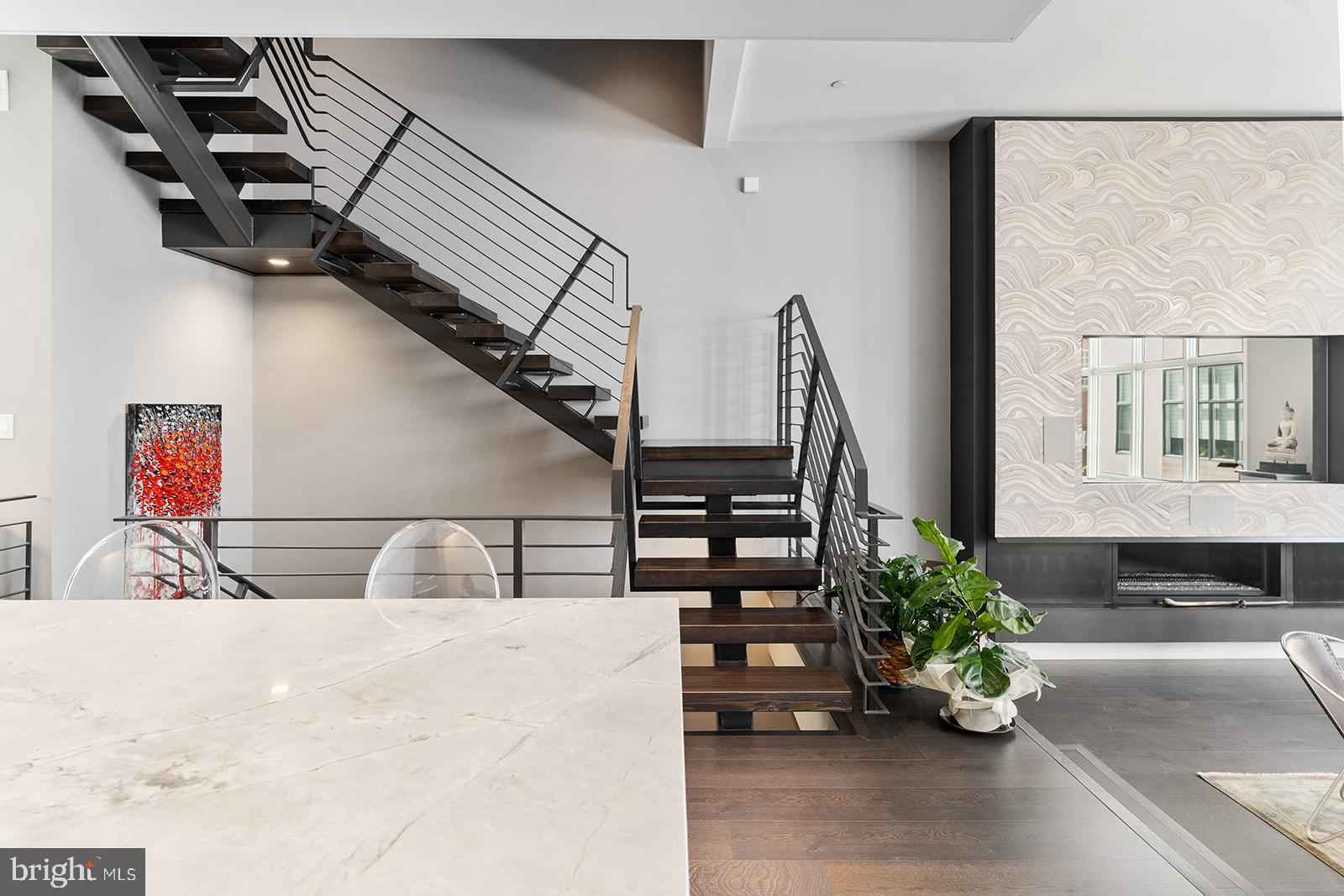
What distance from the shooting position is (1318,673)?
2611 mm

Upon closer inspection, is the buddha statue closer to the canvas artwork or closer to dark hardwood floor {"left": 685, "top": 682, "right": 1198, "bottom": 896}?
dark hardwood floor {"left": 685, "top": 682, "right": 1198, "bottom": 896}

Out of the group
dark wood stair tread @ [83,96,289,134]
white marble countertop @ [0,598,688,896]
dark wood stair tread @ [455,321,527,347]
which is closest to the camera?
white marble countertop @ [0,598,688,896]

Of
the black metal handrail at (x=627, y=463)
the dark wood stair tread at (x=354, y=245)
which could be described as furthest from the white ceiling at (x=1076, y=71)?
the dark wood stair tread at (x=354, y=245)

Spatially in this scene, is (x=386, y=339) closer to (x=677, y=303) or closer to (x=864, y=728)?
(x=677, y=303)

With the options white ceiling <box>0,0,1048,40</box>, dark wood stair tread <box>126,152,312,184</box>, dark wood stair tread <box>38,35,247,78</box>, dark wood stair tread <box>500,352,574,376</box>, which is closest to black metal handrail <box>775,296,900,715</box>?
dark wood stair tread <box>500,352,574,376</box>

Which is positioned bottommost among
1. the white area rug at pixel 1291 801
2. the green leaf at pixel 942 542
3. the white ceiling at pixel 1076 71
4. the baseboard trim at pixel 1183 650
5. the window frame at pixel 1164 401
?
the white area rug at pixel 1291 801

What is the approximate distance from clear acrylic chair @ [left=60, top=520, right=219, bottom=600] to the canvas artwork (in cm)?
281

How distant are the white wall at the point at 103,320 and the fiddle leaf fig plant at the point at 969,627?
13.8 ft

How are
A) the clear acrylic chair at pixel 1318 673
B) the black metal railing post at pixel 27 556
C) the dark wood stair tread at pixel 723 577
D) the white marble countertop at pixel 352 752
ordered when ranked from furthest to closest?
the dark wood stair tread at pixel 723 577 < the black metal railing post at pixel 27 556 < the clear acrylic chair at pixel 1318 673 < the white marble countertop at pixel 352 752

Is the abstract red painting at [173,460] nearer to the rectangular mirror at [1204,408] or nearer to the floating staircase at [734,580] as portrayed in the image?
the floating staircase at [734,580]

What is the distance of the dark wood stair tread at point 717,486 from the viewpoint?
13.5ft

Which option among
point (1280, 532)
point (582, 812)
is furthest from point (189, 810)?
point (1280, 532)

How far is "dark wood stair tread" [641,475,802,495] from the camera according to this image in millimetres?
4129

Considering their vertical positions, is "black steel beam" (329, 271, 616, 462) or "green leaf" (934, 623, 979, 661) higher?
"black steel beam" (329, 271, 616, 462)
